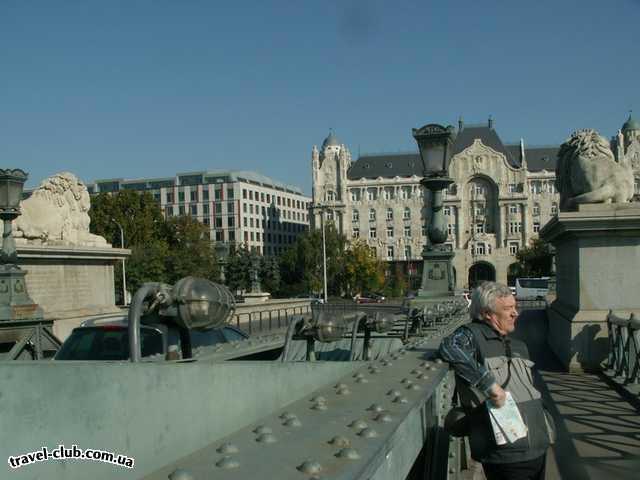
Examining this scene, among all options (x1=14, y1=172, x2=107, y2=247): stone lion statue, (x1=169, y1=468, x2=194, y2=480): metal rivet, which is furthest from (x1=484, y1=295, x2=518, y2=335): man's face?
(x1=14, y1=172, x2=107, y2=247): stone lion statue

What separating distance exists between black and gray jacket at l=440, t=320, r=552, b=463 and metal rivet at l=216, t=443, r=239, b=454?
1.57m

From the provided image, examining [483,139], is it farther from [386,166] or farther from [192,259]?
[192,259]

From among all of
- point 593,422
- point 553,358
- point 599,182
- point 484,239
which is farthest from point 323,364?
→ point 484,239

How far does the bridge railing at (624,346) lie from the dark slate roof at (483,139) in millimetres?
111814

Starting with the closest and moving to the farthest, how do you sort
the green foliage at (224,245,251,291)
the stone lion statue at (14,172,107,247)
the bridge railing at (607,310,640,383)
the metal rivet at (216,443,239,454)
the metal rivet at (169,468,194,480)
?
the metal rivet at (169,468,194,480) < the metal rivet at (216,443,239,454) < the bridge railing at (607,310,640,383) < the stone lion statue at (14,172,107,247) < the green foliage at (224,245,251,291)

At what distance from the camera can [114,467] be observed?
7.42 ft

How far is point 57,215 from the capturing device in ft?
82.2

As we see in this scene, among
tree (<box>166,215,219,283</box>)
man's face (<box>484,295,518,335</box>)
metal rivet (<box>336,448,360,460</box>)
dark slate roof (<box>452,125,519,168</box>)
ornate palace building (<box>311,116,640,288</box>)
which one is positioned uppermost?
dark slate roof (<box>452,125,519,168</box>)

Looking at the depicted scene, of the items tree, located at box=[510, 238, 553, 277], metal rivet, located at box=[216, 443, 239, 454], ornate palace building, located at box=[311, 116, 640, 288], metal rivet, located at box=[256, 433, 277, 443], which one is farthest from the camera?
ornate palace building, located at box=[311, 116, 640, 288]

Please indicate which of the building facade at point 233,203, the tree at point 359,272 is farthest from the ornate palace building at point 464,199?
the tree at point 359,272

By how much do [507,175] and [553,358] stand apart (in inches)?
4281

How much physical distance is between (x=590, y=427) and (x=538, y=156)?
4877 inches

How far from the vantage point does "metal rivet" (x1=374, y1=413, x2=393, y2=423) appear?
2668 mm

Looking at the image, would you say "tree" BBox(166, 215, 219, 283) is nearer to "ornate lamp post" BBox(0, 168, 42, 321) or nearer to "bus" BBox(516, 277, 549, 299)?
"bus" BBox(516, 277, 549, 299)
